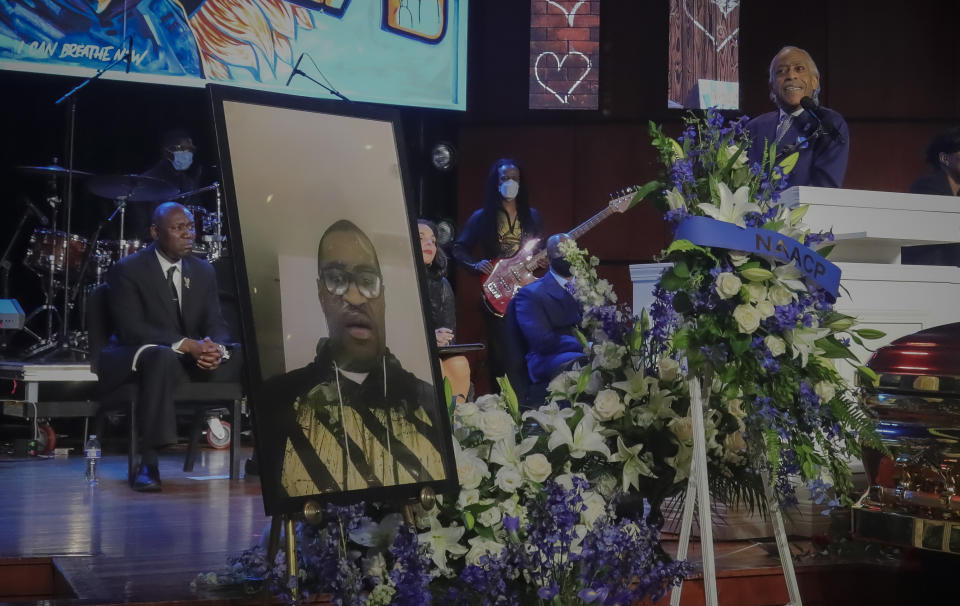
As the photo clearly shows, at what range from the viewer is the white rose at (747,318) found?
6.41 ft

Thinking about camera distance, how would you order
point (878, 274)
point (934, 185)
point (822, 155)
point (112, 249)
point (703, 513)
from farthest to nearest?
1. point (112, 249)
2. point (934, 185)
3. point (822, 155)
4. point (878, 274)
5. point (703, 513)

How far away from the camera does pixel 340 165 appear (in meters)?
1.92

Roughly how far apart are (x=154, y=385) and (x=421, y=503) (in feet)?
8.54

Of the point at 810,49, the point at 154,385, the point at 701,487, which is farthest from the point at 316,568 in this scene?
the point at 810,49

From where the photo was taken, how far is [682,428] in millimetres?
2281

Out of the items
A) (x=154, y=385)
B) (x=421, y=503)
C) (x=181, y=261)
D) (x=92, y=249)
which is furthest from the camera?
(x=92, y=249)

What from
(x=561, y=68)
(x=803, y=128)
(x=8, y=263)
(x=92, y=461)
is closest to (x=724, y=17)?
(x=561, y=68)

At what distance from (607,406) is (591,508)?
25cm

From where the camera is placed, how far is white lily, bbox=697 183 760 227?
201cm

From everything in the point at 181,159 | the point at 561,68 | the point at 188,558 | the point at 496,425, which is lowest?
the point at 188,558

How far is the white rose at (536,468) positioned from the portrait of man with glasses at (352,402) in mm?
261

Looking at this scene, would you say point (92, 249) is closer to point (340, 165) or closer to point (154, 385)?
point (154, 385)

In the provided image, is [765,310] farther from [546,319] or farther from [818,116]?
[546,319]

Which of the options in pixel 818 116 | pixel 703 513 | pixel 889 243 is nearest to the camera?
pixel 703 513
